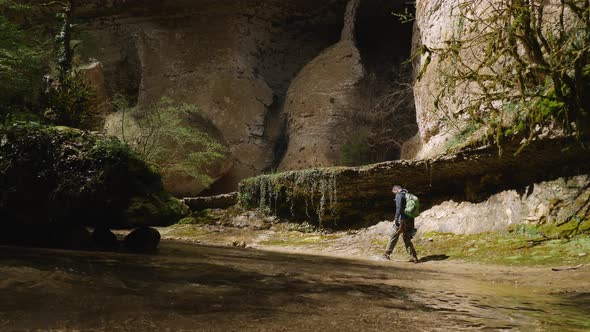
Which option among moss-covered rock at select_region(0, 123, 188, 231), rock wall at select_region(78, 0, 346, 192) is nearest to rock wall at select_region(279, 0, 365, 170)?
rock wall at select_region(78, 0, 346, 192)

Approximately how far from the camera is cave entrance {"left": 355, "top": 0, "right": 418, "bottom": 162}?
17.8 metres

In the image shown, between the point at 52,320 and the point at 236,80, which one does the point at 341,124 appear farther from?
the point at 52,320

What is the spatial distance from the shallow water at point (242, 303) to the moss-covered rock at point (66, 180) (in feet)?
7.52

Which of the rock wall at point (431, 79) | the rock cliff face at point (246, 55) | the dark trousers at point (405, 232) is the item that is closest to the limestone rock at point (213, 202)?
the rock cliff face at point (246, 55)

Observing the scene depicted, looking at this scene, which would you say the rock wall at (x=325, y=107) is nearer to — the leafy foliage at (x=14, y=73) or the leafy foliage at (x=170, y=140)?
the leafy foliage at (x=170, y=140)

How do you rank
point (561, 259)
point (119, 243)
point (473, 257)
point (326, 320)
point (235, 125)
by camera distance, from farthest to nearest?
point (235, 125) < point (473, 257) < point (119, 243) < point (561, 259) < point (326, 320)

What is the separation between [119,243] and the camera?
725cm

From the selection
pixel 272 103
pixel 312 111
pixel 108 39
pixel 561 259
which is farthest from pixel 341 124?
pixel 108 39

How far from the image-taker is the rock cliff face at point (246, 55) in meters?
21.1

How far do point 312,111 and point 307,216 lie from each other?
7.74 metres

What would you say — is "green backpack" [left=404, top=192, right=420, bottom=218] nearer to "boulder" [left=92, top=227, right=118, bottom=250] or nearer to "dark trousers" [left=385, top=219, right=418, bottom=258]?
"dark trousers" [left=385, top=219, right=418, bottom=258]

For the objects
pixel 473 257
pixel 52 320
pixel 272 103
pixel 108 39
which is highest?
pixel 108 39

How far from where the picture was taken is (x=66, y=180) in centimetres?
593

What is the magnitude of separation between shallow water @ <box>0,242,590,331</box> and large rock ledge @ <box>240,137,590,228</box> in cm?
563
